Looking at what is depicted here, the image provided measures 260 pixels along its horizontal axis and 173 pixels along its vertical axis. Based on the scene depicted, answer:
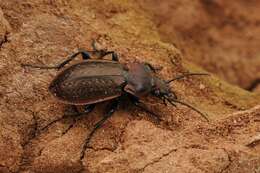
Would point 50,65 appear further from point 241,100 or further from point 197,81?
point 241,100

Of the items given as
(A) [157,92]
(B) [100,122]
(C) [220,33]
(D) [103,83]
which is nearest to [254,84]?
(C) [220,33]

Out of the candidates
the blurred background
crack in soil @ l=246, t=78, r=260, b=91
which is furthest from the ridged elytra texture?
crack in soil @ l=246, t=78, r=260, b=91

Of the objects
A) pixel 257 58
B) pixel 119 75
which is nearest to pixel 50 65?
pixel 119 75

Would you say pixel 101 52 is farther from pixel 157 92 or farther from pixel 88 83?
Result: pixel 157 92

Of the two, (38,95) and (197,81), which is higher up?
(197,81)

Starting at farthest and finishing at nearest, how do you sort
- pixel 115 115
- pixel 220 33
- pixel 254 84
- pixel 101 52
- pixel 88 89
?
pixel 220 33, pixel 254 84, pixel 101 52, pixel 115 115, pixel 88 89

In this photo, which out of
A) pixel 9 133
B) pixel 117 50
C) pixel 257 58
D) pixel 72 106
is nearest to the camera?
pixel 9 133
